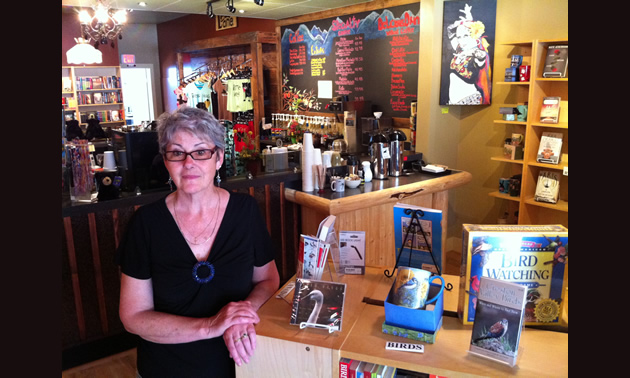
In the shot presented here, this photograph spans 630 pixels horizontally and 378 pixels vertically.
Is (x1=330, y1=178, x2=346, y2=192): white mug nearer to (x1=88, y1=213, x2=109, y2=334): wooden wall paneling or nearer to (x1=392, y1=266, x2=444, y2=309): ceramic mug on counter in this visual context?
(x1=88, y1=213, x2=109, y2=334): wooden wall paneling

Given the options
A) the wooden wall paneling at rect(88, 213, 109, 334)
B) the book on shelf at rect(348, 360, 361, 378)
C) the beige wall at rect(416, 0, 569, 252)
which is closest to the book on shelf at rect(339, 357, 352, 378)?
the book on shelf at rect(348, 360, 361, 378)

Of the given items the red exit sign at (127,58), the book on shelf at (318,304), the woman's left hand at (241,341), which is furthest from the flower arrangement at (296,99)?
the red exit sign at (127,58)

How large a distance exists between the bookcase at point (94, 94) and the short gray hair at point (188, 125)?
31.2ft

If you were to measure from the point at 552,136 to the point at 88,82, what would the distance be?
32.0 ft

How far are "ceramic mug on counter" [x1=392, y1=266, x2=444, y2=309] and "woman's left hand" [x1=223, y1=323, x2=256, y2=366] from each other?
498 millimetres

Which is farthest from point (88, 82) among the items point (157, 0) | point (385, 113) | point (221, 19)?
point (385, 113)

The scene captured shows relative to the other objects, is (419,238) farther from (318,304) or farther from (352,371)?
(352,371)

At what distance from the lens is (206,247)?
1759 millimetres

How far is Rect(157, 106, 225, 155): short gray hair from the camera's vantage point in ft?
5.74

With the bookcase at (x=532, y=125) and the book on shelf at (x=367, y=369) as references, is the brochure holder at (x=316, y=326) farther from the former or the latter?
the bookcase at (x=532, y=125)

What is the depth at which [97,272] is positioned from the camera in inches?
127

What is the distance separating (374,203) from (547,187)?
6.47 feet

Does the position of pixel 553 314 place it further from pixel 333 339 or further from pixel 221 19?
pixel 221 19

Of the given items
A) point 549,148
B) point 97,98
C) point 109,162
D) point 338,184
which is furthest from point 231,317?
point 97,98
